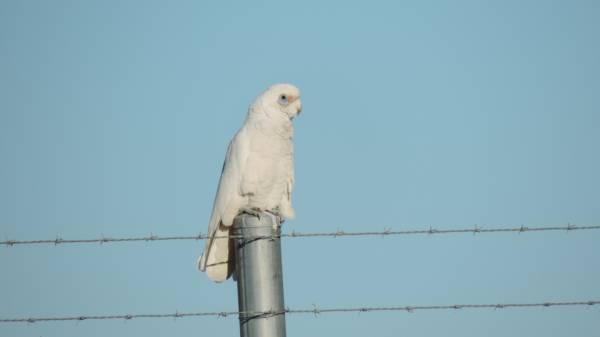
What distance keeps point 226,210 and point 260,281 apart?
5.20 feet

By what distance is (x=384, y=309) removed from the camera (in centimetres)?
323

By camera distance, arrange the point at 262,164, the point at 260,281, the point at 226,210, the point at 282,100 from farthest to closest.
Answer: the point at 282,100, the point at 262,164, the point at 226,210, the point at 260,281

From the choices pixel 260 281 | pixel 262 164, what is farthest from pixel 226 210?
pixel 260 281

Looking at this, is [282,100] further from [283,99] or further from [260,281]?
[260,281]

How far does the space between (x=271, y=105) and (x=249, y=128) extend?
22 cm

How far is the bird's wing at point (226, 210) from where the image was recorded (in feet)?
14.1

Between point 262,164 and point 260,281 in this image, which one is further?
point 262,164

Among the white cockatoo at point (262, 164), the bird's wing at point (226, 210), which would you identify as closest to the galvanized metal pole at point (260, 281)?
the bird's wing at point (226, 210)

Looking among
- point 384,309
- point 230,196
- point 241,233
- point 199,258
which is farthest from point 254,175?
point 384,309

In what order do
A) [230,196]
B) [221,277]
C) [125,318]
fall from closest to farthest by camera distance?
1. [125,318]
2. [221,277]
3. [230,196]

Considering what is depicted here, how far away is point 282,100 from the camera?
5289 millimetres

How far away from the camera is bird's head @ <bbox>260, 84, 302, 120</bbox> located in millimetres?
5227

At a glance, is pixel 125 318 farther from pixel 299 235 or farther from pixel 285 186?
pixel 285 186

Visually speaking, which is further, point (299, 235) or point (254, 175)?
point (254, 175)
